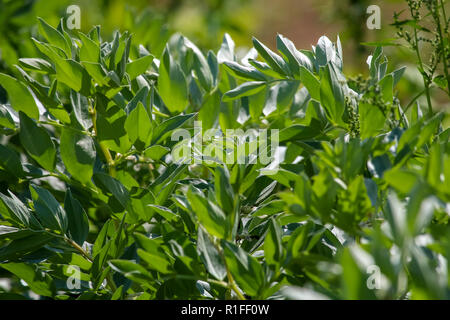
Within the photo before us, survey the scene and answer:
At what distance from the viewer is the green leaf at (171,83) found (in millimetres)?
673

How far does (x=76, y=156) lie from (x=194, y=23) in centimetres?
307

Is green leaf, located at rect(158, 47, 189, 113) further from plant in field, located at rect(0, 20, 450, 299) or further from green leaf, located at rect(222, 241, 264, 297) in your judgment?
green leaf, located at rect(222, 241, 264, 297)

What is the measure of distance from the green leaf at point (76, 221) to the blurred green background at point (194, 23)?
383 millimetres

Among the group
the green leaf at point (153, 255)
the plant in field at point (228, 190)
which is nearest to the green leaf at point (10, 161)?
the plant in field at point (228, 190)

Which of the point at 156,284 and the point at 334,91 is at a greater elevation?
the point at 334,91

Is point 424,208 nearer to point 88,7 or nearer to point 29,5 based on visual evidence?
point 29,5

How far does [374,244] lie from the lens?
1.11 ft

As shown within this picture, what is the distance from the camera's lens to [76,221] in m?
0.60

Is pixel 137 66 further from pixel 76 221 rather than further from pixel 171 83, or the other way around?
pixel 76 221

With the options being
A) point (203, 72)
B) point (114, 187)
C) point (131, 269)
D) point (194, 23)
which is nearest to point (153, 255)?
point (131, 269)

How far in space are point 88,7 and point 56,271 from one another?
244 cm

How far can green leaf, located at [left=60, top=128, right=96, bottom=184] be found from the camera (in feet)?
2.00
